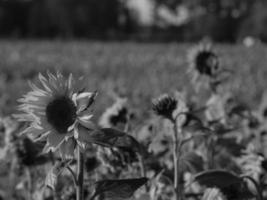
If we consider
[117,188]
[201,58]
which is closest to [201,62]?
[201,58]

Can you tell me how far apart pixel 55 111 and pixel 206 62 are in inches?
57.6

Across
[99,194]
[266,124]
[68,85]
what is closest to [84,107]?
[68,85]

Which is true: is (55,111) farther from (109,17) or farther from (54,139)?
(109,17)

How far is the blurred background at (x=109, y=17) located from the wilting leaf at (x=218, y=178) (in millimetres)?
32868

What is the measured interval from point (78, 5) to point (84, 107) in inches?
1763

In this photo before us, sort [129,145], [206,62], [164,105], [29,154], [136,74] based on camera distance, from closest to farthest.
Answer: [129,145], [164,105], [29,154], [206,62], [136,74]

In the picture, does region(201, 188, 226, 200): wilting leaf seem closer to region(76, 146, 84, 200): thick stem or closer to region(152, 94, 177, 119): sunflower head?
region(152, 94, 177, 119): sunflower head

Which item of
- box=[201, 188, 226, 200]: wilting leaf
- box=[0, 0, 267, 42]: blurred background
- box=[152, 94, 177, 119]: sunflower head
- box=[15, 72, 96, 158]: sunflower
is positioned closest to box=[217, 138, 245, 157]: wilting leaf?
box=[201, 188, 226, 200]: wilting leaf

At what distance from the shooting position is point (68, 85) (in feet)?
4.78

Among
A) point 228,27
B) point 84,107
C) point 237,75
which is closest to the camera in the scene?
point 84,107

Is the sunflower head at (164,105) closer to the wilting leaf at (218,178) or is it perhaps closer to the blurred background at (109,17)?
the wilting leaf at (218,178)

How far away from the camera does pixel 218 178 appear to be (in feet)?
5.59

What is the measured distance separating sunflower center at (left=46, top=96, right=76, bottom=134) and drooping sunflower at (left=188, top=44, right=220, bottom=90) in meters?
1.38

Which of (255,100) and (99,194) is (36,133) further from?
(255,100)
